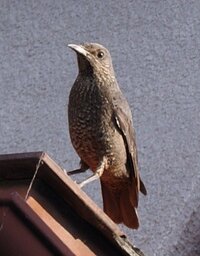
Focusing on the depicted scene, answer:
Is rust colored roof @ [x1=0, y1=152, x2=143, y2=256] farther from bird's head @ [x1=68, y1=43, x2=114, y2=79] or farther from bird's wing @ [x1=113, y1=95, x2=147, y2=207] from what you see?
bird's head @ [x1=68, y1=43, x2=114, y2=79]

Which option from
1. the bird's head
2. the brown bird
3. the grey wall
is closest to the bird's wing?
the brown bird

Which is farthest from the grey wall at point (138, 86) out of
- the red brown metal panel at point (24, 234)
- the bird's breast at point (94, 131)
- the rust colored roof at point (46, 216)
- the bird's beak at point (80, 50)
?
the red brown metal panel at point (24, 234)

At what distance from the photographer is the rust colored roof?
188cm

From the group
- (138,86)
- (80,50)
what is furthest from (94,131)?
(138,86)

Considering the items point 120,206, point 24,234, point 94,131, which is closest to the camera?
point 24,234

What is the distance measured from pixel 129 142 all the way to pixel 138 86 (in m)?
0.92

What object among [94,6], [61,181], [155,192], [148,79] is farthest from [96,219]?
[94,6]

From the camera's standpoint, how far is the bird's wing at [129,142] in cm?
348

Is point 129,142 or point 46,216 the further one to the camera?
point 129,142

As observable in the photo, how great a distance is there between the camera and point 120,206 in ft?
11.7

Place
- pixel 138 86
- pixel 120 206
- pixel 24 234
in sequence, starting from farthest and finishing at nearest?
pixel 138 86 → pixel 120 206 → pixel 24 234

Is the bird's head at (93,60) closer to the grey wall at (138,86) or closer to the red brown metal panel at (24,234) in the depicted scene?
the grey wall at (138,86)

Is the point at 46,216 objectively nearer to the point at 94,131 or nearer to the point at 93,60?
the point at 94,131

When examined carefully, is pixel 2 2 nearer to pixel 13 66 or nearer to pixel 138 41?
pixel 13 66
